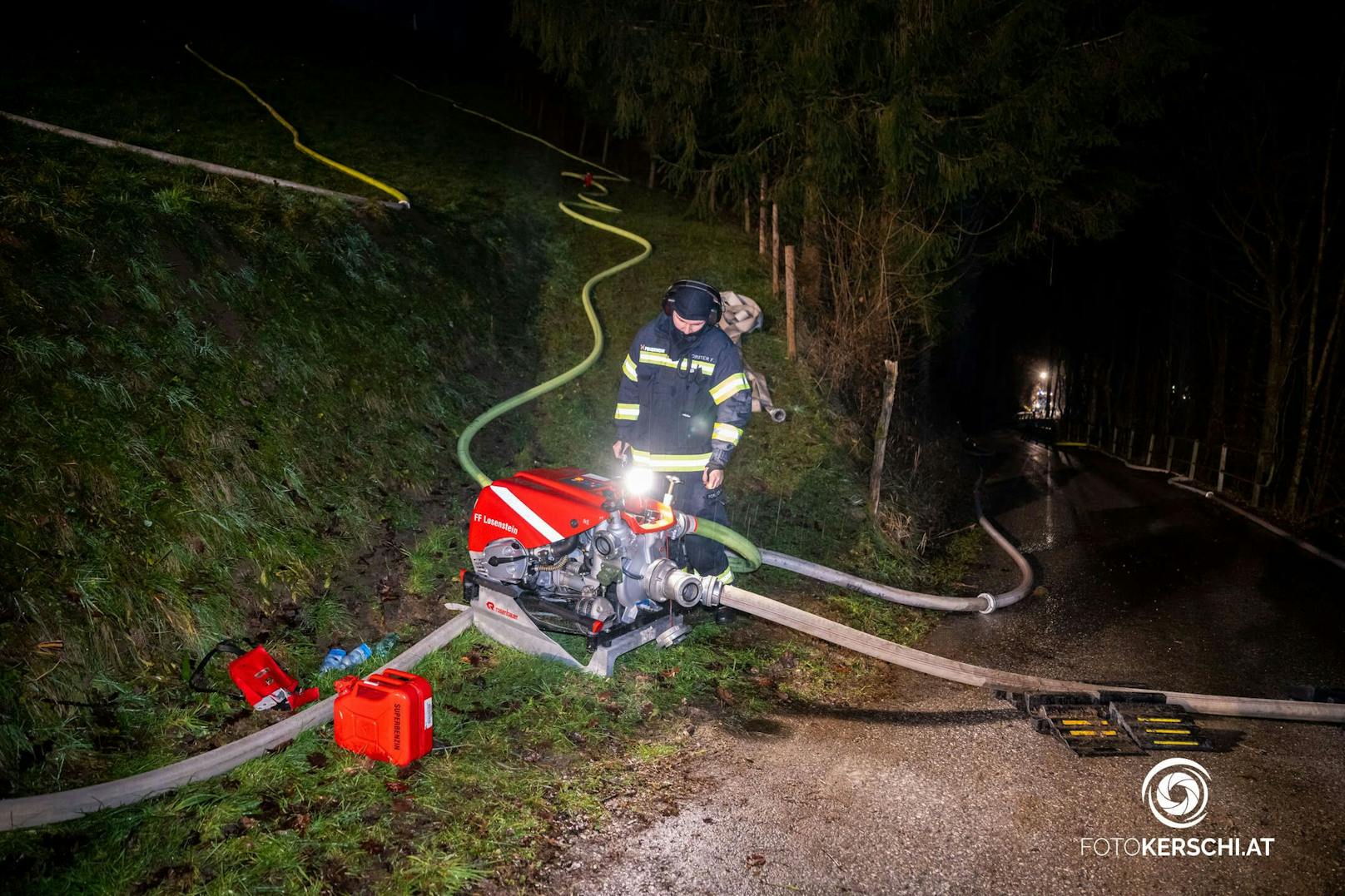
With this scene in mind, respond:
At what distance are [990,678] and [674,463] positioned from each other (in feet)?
9.21

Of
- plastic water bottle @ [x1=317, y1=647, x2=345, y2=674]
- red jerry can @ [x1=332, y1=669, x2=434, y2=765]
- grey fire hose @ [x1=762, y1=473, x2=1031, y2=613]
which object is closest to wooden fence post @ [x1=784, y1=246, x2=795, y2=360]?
grey fire hose @ [x1=762, y1=473, x2=1031, y2=613]

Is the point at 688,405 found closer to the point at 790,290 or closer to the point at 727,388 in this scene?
the point at 727,388

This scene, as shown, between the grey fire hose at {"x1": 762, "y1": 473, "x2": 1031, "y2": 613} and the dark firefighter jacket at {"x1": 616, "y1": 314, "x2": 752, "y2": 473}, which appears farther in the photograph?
the grey fire hose at {"x1": 762, "y1": 473, "x2": 1031, "y2": 613}

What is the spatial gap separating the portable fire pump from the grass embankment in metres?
0.26

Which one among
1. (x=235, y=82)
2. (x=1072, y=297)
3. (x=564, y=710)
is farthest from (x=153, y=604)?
(x=1072, y=297)

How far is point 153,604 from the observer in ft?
15.2

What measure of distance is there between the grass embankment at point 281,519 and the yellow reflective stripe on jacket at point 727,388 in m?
1.98

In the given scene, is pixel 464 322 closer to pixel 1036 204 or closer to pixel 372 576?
pixel 372 576

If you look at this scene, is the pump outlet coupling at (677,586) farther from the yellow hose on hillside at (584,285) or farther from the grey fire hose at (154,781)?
the grey fire hose at (154,781)

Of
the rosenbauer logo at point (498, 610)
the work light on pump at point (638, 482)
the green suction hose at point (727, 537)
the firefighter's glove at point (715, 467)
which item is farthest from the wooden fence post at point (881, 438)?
the rosenbauer logo at point (498, 610)

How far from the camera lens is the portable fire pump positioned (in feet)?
16.9

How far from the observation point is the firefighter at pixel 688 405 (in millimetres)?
5820

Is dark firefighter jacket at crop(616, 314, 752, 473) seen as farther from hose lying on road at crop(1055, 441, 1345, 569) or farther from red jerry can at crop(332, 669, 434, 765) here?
hose lying on road at crop(1055, 441, 1345, 569)

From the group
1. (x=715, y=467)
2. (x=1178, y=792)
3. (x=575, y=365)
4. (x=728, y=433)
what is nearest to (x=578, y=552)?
(x=715, y=467)
